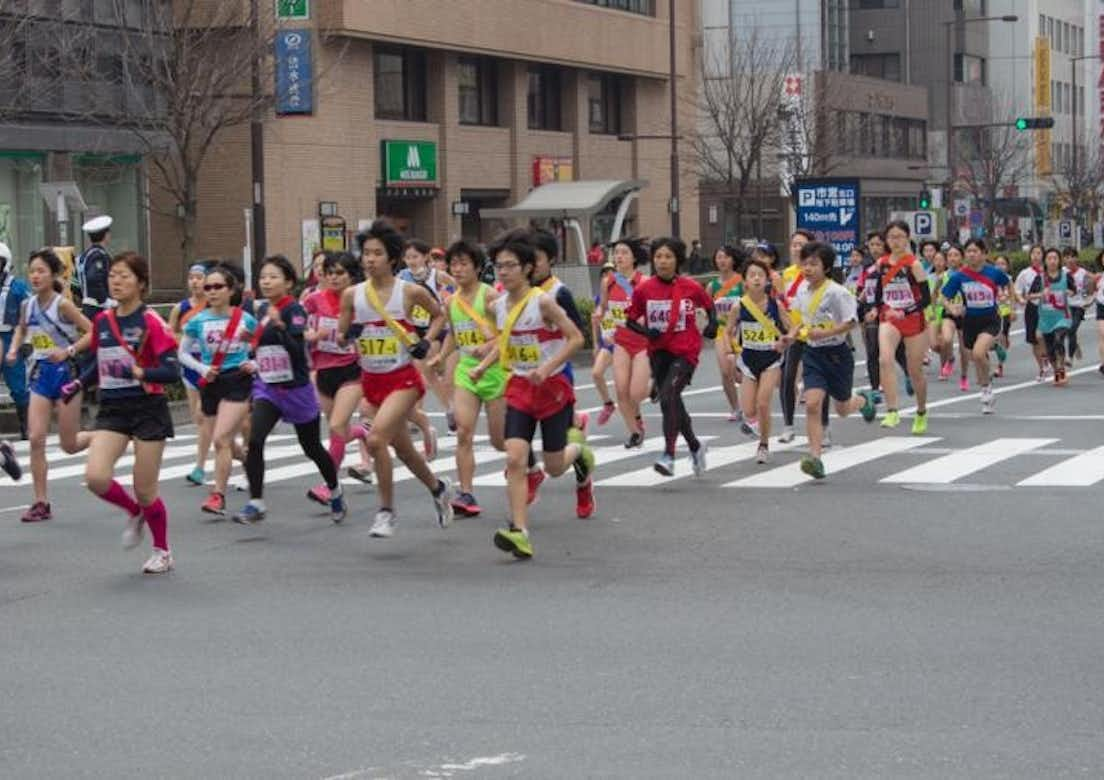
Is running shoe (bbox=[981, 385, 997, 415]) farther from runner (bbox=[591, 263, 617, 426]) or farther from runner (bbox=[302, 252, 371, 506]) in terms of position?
A: runner (bbox=[302, 252, 371, 506])

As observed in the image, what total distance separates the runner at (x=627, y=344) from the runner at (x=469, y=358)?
298cm

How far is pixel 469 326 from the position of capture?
13961 millimetres

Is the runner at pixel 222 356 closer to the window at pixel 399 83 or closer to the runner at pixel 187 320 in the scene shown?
the runner at pixel 187 320

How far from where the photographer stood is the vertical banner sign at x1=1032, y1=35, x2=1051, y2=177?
10031 cm

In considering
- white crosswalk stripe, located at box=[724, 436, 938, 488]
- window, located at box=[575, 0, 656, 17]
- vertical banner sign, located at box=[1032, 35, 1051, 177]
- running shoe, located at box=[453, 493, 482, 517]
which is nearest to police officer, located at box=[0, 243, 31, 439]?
running shoe, located at box=[453, 493, 482, 517]

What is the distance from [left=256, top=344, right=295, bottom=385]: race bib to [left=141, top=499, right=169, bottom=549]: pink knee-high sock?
2.15 meters

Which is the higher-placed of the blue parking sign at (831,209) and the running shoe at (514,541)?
the blue parking sign at (831,209)

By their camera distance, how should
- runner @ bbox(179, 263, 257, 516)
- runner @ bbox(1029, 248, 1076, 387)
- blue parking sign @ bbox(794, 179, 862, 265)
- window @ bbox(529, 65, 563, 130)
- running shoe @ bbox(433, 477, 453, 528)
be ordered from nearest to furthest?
1. running shoe @ bbox(433, 477, 453, 528)
2. runner @ bbox(179, 263, 257, 516)
3. runner @ bbox(1029, 248, 1076, 387)
4. blue parking sign @ bbox(794, 179, 862, 265)
5. window @ bbox(529, 65, 563, 130)

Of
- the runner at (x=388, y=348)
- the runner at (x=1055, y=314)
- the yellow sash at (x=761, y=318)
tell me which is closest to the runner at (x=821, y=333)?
the yellow sash at (x=761, y=318)

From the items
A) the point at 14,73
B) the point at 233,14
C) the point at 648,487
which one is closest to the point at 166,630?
the point at 648,487

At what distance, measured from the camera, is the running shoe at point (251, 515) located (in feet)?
44.7

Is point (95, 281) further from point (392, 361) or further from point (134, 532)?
point (134, 532)

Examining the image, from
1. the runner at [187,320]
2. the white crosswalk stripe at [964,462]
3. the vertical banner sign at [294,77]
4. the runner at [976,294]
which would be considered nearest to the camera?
the runner at [187,320]

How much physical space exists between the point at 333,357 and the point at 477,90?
4334 centimetres
